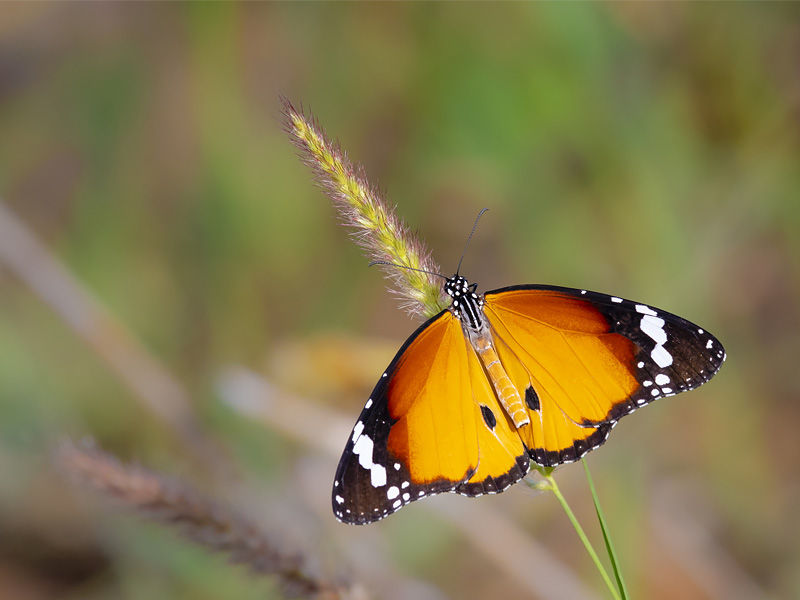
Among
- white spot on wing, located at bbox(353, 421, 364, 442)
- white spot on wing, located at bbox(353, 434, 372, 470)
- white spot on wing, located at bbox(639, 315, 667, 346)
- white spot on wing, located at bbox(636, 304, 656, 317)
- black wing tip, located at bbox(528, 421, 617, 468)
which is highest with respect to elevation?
white spot on wing, located at bbox(636, 304, 656, 317)

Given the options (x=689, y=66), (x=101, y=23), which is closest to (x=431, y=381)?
(x=689, y=66)

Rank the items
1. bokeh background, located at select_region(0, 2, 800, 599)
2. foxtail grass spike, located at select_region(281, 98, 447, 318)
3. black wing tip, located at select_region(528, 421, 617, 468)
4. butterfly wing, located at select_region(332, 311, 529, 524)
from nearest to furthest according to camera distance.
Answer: foxtail grass spike, located at select_region(281, 98, 447, 318) → black wing tip, located at select_region(528, 421, 617, 468) → butterfly wing, located at select_region(332, 311, 529, 524) → bokeh background, located at select_region(0, 2, 800, 599)

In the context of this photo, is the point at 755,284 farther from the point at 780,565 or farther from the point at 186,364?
the point at 186,364

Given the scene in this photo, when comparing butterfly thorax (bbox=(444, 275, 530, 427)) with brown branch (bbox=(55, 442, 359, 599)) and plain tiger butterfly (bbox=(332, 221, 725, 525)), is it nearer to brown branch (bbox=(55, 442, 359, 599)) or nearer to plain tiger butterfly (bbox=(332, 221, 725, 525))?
plain tiger butterfly (bbox=(332, 221, 725, 525))

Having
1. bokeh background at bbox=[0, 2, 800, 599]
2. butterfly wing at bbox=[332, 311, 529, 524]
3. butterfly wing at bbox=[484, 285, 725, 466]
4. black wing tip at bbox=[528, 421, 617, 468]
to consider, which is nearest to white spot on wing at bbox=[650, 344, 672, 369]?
butterfly wing at bbox=[484, 285, 725, 466]

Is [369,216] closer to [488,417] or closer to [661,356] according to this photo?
[488,417]

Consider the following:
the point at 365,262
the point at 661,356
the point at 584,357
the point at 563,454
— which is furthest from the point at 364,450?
the point at 365,262
